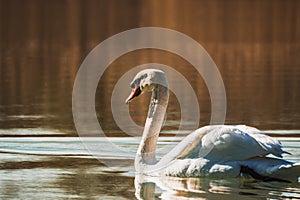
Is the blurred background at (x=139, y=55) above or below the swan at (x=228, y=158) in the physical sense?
above

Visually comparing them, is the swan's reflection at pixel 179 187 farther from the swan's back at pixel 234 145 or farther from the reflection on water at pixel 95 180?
the swan's back at pixel 234 145

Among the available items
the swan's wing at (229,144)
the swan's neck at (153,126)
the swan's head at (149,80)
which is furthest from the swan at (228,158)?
the swan's head at (149,80)

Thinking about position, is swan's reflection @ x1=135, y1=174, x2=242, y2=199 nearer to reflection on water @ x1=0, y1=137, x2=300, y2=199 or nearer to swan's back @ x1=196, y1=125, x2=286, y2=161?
reflection on water @ x1=0, y1=137, x2=300, y2=199

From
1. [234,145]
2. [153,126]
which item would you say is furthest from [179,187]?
[153,126]

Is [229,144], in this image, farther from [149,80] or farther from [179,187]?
[149,80]

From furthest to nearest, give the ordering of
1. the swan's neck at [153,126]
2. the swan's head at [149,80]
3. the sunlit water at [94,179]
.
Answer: the swan's head at [149,80] → the swan's neck at [153,126] → the sunlit water at [94,179]

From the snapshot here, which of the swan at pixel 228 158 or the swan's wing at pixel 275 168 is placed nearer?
the swan's wing at pixel 275 168

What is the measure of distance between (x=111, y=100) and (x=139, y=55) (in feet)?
41.8

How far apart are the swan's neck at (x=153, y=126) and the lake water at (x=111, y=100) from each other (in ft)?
0.86

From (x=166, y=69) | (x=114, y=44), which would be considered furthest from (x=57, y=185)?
(x=114, y=44)

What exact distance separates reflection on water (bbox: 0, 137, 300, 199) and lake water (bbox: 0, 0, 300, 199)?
0.01 m

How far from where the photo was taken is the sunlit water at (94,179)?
1112 centimetres

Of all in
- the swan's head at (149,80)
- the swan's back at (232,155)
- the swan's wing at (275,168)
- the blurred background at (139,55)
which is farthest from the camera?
the blurred background at (139,55)

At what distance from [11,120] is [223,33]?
1152 inches
